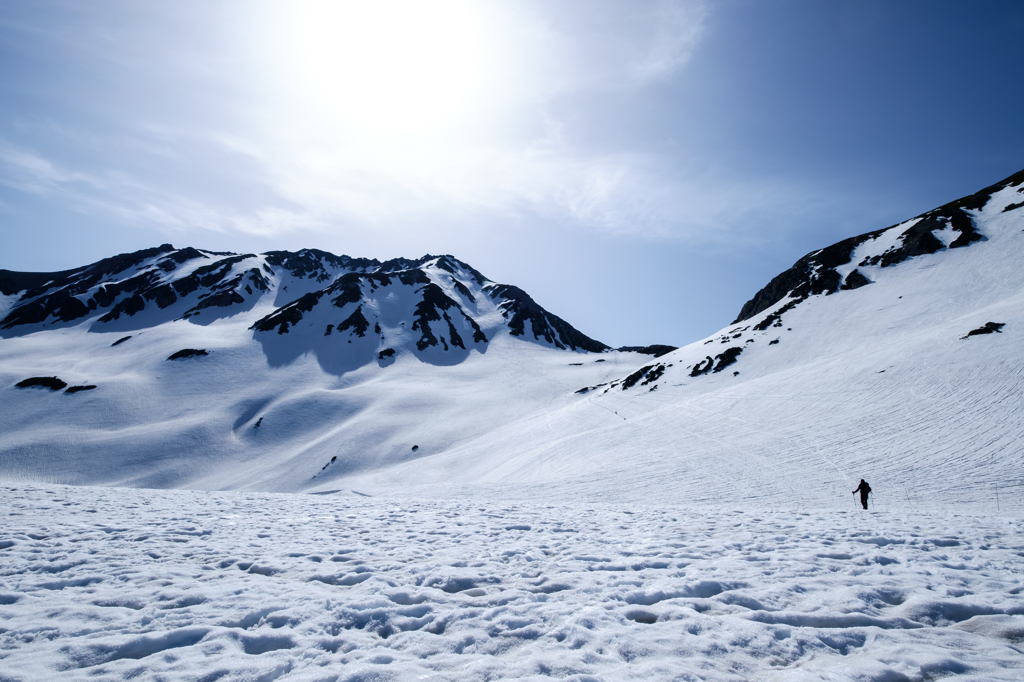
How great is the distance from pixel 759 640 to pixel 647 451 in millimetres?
28340

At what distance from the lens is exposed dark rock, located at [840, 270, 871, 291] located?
60.1m

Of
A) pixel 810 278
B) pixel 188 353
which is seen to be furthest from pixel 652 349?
pixel 188 353

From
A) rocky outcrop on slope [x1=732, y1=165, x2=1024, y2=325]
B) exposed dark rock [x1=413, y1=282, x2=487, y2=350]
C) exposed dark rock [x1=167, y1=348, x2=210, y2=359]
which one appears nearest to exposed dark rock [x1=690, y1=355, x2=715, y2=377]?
rocky outcrop on slope [x1=732, y1=165, x2=1024, y2=325]

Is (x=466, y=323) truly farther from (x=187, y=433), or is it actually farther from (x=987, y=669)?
(x=987, y=669)

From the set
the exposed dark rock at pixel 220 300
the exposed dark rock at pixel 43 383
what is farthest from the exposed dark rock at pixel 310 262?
the exposed dark rock at pixel 43 383

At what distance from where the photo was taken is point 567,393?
71750 millimetres

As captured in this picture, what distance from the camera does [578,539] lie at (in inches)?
380

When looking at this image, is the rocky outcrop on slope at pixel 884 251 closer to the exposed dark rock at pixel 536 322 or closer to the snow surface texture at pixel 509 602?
the exposed dark rock at pixel 536 322

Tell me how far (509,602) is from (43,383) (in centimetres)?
9565

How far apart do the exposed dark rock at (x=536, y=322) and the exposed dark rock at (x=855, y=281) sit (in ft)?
224

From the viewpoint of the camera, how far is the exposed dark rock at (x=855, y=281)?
6006cm

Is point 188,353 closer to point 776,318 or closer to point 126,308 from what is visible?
point 126,308

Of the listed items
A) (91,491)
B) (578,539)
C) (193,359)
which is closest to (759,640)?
(578,539)

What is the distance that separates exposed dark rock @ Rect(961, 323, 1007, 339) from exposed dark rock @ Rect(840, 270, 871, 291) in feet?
92.4
